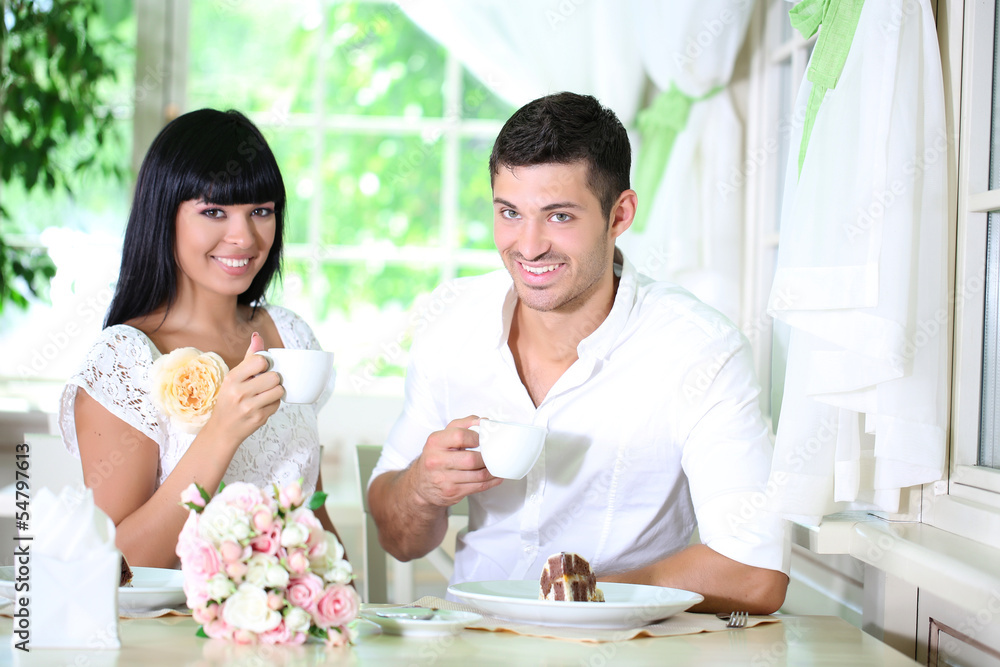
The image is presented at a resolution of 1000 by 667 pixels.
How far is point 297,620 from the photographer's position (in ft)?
2.81

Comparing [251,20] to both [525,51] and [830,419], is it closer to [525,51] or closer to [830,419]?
[525,51]

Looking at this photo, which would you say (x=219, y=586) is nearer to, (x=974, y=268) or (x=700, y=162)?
(x=974, y=268)

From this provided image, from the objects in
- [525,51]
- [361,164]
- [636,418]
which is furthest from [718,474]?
[361,164]

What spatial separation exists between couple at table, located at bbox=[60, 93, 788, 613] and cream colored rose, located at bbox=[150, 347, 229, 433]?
66 mm

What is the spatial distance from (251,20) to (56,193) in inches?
35.4

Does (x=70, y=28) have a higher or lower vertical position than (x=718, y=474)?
higher

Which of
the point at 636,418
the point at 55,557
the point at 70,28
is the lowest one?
the point at 55,557

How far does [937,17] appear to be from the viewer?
4.51 ft

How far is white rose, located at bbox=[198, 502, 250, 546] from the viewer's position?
2.78 ft

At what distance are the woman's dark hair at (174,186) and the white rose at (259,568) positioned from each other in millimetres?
829

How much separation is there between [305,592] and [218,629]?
0.10 metres

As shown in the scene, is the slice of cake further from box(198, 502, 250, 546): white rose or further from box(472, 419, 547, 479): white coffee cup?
box(198, 502, 250, 546): white rose

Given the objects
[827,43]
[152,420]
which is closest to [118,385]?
[152,420]

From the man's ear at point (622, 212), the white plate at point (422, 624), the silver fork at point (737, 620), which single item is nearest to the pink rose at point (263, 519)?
the white plate at point (422, 624)
